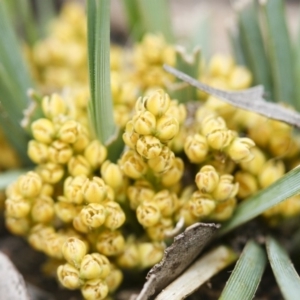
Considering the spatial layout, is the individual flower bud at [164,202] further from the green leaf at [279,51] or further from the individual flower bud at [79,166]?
the green leaf at [279,51]

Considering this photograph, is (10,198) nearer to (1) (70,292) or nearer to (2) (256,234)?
(1) (70,292)

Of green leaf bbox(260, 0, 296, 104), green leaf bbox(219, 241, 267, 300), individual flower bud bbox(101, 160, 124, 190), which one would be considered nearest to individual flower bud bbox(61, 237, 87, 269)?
individual flower bud bbox(101, 160, 124, 190)

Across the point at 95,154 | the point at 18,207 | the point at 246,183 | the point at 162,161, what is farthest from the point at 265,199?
the point at 18,207

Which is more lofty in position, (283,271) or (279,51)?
(279,51)

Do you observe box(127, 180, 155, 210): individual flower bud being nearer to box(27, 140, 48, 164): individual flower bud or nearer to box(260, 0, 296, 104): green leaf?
box(27, 140, 48, 164): individual flower bud

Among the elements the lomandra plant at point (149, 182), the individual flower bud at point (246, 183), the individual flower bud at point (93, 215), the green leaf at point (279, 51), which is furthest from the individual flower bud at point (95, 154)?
the green leaf at point (279, 51)

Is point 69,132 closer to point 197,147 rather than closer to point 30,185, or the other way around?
point 30,185

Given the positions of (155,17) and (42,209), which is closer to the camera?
(42,209)
